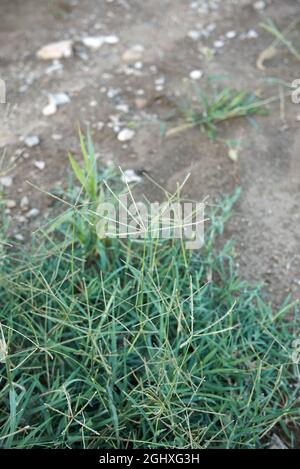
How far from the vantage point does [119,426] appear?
133cm

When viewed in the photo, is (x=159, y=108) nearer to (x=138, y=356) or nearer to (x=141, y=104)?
(x=141, y=104)

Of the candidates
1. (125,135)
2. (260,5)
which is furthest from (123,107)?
(260,5)

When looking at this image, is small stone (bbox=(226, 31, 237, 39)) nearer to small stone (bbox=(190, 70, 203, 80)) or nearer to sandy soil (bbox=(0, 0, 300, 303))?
sandy soil (bbox=(0, 0, 300, 303))

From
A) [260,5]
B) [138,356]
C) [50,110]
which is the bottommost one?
[138,356]

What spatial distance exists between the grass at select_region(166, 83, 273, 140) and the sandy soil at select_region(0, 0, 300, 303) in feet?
0.12

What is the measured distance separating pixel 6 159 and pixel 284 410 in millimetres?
1231

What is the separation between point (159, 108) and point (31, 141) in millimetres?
498

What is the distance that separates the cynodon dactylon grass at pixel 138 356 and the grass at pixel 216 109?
554mm

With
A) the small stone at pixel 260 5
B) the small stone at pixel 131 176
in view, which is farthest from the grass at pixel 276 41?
the small stone at pixel 131 176

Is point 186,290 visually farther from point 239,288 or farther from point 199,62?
Answer: point 199,62

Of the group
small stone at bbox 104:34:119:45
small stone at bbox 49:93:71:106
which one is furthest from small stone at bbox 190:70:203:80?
small stone at bbox 49:93:71:106

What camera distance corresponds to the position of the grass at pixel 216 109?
2.04 meters

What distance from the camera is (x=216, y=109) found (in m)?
2.07

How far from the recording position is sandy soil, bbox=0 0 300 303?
72.1 inches
